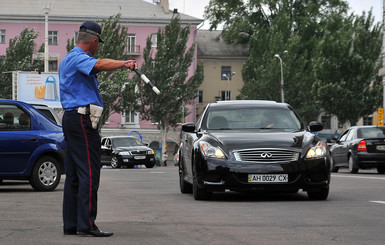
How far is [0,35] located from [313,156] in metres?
73.8

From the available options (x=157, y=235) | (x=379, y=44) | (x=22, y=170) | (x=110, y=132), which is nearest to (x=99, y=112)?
(x=157, y=235)

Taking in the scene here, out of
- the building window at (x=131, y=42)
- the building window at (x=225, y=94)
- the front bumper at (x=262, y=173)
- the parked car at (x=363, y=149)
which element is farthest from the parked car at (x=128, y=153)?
the building window at (x=225, y=94)

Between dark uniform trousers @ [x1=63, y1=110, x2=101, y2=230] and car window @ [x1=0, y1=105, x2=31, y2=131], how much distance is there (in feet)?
27.5

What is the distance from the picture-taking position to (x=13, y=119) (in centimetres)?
1673

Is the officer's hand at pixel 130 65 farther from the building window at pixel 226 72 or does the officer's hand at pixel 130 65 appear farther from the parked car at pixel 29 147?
the building window at pixel 226 72

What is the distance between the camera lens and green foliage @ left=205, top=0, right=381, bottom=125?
6341 cm

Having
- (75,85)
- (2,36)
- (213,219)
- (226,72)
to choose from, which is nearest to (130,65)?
(75,85)

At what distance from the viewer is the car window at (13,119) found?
1670 cm

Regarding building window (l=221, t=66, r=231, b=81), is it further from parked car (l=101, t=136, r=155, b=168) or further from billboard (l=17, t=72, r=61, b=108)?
parked car (l=101, t=136, r=155, b=168)

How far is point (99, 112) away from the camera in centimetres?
855

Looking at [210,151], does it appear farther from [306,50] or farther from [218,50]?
[218,50]

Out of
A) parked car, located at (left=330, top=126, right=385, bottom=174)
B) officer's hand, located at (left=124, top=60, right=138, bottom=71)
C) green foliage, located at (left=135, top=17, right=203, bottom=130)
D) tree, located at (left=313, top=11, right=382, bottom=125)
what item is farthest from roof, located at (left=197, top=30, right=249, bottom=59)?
officer's hand, located at (left=124, top=60, right=138, bottom=71)

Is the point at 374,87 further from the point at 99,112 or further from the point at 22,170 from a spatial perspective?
the point at 99,112

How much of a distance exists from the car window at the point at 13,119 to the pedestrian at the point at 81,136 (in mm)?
8370
